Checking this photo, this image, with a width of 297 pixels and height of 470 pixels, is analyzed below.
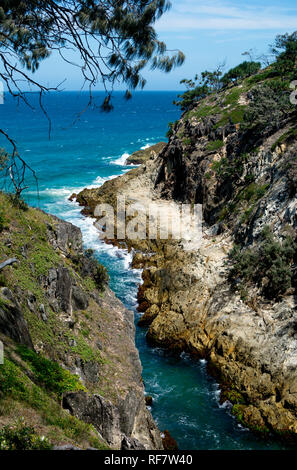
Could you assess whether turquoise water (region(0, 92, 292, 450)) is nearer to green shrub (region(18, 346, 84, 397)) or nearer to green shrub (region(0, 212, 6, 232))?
green shrub (region(0, 212, 6, 232))

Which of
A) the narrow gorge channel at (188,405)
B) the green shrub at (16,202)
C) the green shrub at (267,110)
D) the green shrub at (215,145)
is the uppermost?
the green shrub at (267,110)

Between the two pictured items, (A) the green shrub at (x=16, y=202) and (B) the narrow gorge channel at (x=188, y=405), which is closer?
(B) the narrow gorge channel at (x=188, y=405)

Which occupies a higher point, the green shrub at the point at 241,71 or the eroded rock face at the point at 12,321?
the green shrub at the point at 241,71

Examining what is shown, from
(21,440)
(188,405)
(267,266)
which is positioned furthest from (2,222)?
(267,266)
